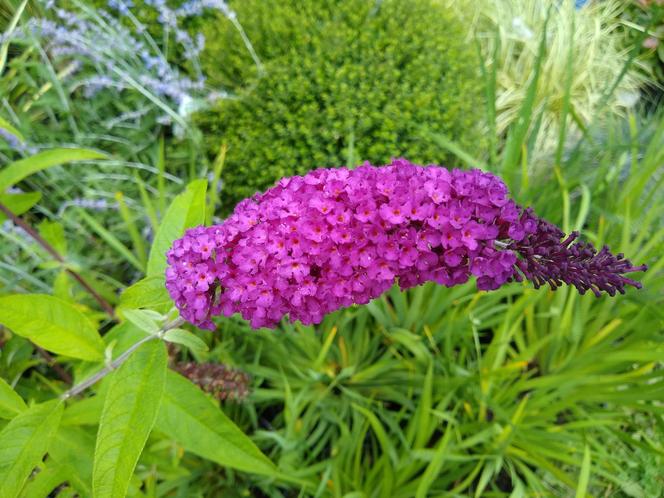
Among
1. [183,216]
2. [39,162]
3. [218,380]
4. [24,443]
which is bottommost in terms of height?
[218,380]

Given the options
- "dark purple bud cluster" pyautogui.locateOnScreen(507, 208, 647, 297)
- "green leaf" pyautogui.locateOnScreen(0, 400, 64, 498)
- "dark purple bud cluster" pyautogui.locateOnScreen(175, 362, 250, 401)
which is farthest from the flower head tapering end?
"dark purple bud cluster" pyautogui.locateOnScreen(175, 362, 250, 401)

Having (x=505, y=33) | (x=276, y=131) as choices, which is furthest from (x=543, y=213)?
(x=505, y=33)

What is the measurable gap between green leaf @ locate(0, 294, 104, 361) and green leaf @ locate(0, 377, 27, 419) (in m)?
0.16

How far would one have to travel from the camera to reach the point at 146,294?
1.13 metres

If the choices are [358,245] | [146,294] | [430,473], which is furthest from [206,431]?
[430,473]

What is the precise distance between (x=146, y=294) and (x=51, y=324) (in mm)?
269

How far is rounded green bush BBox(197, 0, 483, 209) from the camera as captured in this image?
8.45 feet

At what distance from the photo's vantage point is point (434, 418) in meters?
1.95

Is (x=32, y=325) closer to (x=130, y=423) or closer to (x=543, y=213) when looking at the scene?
(x=130, y=423)

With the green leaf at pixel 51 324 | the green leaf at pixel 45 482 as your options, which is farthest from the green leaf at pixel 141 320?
the green leaf at pixel 45 482

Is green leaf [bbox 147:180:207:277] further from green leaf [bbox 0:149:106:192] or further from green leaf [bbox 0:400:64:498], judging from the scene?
green leaf [bbox 0:400:64:498]

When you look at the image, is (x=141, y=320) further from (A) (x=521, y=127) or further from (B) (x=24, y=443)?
(A) (x=521, y=127)

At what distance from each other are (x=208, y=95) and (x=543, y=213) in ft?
6.43

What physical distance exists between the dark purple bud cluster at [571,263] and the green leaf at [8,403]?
1.28 m
